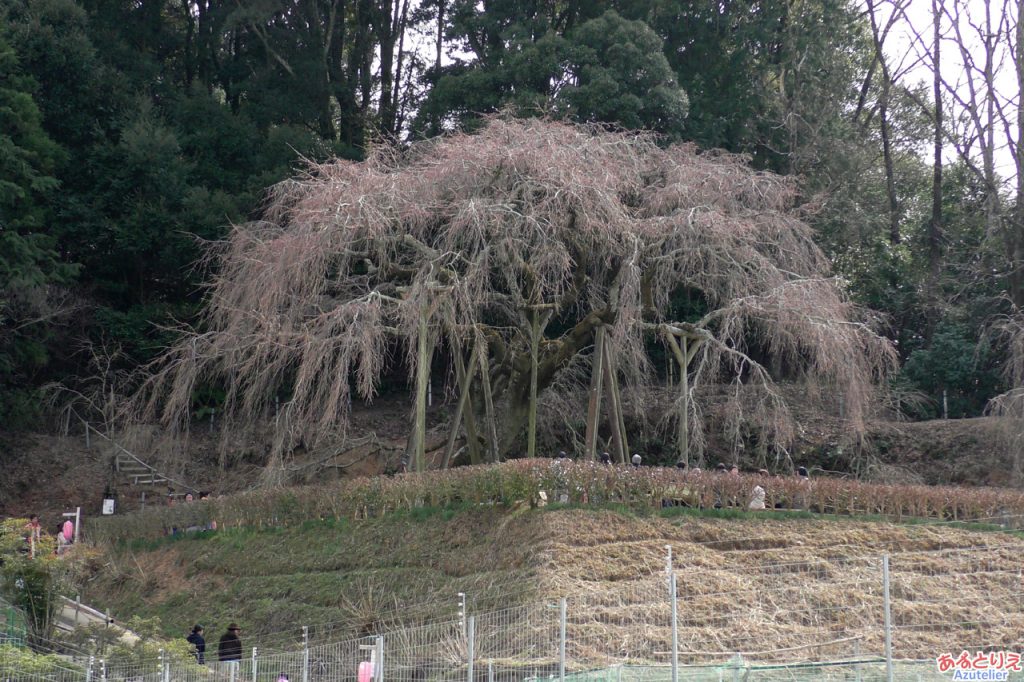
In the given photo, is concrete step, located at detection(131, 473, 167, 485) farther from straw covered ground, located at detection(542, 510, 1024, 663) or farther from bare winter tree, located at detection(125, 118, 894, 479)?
straw covered ground, located at detection(542, 510, 1024, 663)

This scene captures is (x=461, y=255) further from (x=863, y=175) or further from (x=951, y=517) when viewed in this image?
(x=863, y=175)

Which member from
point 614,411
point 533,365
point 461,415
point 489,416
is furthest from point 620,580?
point 489,416

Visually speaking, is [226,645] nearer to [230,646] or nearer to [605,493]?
[230,646]

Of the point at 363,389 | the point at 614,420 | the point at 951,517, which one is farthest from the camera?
the point at 614,420

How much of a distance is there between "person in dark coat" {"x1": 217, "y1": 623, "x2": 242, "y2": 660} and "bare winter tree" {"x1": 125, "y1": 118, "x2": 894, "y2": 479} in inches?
155

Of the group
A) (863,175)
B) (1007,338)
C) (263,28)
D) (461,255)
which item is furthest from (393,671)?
(263,28)

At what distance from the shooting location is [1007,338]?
32.2 meters

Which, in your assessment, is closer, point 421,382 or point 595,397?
point 421,382

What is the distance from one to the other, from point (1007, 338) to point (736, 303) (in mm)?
13642

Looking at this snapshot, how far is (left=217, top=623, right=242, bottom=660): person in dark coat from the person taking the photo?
1772cm

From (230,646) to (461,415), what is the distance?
843 cm

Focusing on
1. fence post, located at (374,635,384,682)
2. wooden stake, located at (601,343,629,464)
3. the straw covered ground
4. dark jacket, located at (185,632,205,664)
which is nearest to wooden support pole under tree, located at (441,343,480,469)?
wooden stake, located at (601,343,629,464)

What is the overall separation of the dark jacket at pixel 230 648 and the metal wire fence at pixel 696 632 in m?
0.46

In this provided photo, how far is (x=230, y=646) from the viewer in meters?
17.9
